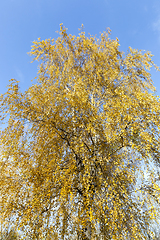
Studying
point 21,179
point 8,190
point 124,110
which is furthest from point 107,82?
point 8,190

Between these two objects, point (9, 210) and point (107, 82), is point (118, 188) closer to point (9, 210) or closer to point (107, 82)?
point (9, 210)

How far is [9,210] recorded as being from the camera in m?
3.29

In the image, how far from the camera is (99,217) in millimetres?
2842

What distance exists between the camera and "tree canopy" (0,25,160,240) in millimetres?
2922

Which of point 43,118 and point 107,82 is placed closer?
point 43,118

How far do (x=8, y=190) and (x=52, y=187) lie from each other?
1.23 metres

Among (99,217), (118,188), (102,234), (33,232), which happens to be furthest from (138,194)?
(33,232)

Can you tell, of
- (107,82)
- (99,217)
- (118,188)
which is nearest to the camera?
(99,217)

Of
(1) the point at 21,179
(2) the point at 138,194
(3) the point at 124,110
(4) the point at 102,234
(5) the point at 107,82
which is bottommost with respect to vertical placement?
(4) the point at 102,234

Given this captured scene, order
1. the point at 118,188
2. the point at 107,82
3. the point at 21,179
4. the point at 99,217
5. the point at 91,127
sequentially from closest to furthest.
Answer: the point at 99,217 → the point at 118,188 → the point at 91,127 → the point at 21,179 → the point at 107,82

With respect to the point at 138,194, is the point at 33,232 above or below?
below

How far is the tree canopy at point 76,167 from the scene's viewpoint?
2922 millimetres

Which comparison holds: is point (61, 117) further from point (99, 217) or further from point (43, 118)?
point (99, 217)

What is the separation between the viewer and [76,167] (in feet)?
11.2
